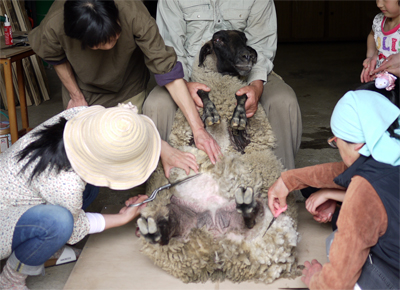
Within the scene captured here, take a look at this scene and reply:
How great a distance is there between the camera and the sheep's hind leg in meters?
1.99

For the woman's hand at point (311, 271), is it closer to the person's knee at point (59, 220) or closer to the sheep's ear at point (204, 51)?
the person's knee at point (59, 220)

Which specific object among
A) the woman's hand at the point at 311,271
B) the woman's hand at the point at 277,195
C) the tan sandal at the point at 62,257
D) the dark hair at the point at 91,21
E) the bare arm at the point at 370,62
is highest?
the dark hair at the point at 91,21

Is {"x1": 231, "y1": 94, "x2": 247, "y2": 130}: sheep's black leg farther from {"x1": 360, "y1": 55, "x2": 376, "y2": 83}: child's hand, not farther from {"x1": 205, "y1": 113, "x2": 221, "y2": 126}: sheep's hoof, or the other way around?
{"x1": 360, "y1": 55, "x2": 376, "y2": 83}: child's hand

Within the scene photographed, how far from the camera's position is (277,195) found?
2123mm

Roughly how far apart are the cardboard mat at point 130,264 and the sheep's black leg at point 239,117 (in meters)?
0.72

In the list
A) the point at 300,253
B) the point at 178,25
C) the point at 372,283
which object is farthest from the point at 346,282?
A: the point at 178,25

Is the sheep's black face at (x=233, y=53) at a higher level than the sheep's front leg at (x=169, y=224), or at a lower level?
higher

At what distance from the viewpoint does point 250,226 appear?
206 centimetres

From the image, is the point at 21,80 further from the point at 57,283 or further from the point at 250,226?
the point at 250,226

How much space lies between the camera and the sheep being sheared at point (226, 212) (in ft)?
6.66

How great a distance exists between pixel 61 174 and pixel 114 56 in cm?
97

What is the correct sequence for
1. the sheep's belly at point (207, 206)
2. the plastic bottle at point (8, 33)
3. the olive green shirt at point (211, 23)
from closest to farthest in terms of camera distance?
the sheep's belly at point (207, 206)
the olive green shirt at point (211, 23)
the plastic bottle at point (8, 33)

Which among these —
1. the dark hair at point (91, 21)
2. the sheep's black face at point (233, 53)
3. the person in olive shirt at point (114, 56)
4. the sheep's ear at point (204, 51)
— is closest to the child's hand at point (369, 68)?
the sheep's black face at point (233, 53)

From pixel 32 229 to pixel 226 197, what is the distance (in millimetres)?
938
